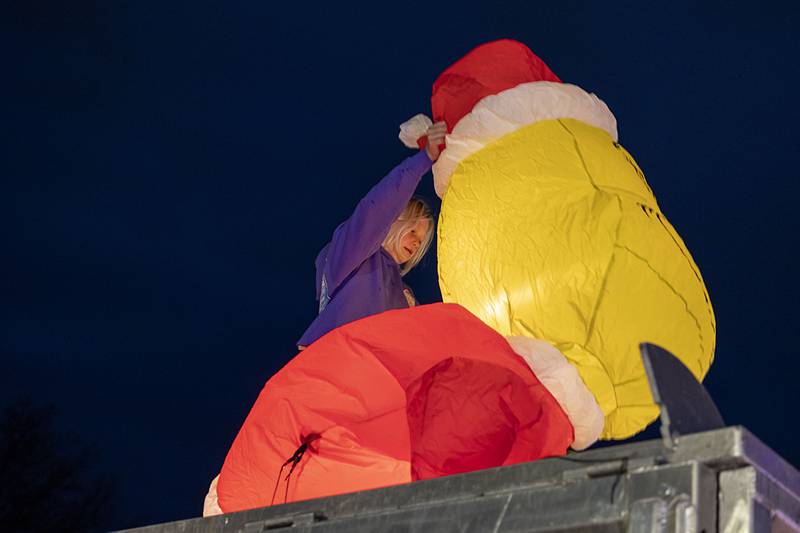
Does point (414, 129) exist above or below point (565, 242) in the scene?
above

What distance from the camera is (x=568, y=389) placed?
7.30 feet

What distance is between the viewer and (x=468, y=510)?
1.36 metres

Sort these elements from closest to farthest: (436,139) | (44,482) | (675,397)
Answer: (675,397) < (436,139) < (44,482)

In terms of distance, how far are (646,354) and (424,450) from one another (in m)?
0.83

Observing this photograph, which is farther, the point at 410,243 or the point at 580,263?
the point at 410,243

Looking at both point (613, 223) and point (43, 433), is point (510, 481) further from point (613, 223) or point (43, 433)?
point (43, 433)

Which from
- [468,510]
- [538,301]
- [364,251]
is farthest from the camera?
[364,251]

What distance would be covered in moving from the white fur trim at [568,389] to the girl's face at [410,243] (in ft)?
3.31

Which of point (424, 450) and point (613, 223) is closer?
point (424, 450)

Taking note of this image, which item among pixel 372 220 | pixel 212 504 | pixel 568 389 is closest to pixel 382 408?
pixel 568 389

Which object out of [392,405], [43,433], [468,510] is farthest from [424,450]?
[43,433]

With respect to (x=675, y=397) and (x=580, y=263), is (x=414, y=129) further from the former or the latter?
(x=675, y=397)

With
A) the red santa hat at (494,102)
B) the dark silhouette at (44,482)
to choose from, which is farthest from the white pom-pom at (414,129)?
the dark silhouette at (44,482)

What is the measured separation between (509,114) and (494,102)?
55mm
